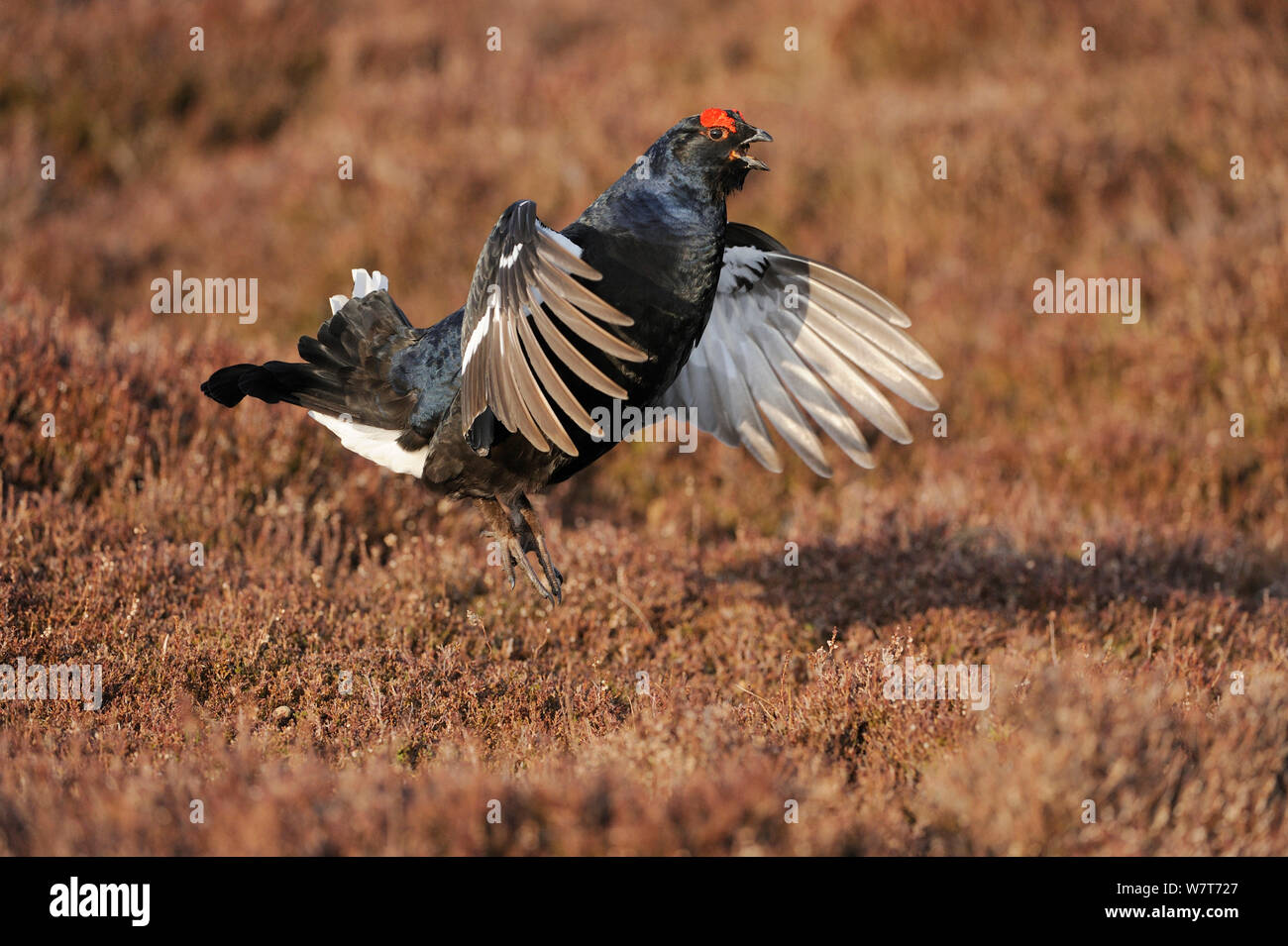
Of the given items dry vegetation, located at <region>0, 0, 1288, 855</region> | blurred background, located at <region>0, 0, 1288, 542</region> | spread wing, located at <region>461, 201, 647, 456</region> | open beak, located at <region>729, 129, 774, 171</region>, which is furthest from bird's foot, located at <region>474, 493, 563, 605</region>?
blurred background, located at <region>0, 0, 1288, 542</region>

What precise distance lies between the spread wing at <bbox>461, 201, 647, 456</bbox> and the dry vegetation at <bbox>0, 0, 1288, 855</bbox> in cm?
106

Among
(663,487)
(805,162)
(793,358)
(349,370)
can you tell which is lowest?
(663,487)

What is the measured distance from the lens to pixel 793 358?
5.20m

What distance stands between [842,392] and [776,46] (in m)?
8.97

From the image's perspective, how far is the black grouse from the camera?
3.49 meters

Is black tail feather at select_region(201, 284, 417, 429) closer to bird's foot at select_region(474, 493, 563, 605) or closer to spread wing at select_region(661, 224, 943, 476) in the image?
bird's foot at select_region(474, 493, 563, 605)

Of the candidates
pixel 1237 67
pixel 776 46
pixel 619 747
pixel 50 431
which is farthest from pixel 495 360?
pixel 776 46

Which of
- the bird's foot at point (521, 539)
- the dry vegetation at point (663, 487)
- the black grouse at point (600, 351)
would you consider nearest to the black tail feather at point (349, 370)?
the black grouse at point (600, 351)

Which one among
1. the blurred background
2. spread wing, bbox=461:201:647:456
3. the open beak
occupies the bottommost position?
spread wing, bbox=461:201:647:456

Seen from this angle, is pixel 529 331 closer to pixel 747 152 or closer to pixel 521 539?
Answer: pixel 747 152

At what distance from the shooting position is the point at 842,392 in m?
5.06

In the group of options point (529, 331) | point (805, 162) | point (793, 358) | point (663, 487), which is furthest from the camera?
point (805, 162)

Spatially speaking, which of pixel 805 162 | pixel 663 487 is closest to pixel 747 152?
pixel 663 487

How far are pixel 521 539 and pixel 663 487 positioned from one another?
2.55 metres
